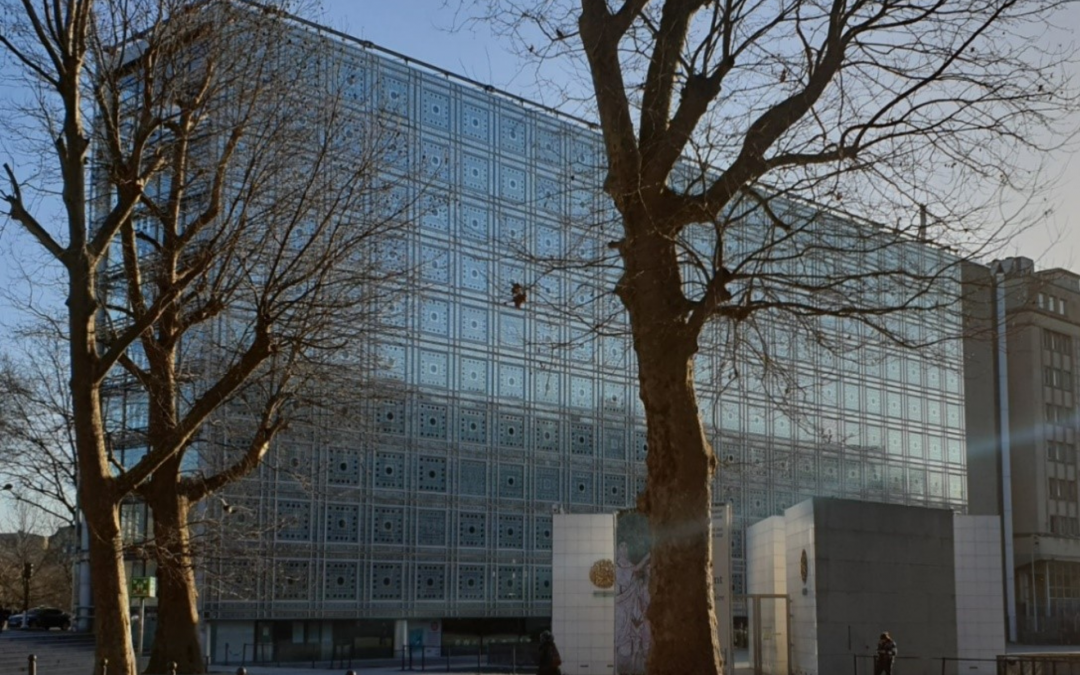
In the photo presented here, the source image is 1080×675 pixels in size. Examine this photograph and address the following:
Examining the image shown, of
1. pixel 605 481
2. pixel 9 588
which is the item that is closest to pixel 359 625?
pixel 605 481

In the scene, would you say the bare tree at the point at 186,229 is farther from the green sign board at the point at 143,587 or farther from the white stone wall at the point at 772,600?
the white stone wall at the point at 772,600

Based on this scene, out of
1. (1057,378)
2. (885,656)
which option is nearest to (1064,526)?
(1057,378)

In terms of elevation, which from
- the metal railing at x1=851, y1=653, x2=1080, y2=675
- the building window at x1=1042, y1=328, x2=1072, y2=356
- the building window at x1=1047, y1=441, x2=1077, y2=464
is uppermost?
the building window at x1=1042, y1=328, x2=1072, y2=356

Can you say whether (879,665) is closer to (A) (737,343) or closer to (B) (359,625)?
(A) (737,343)

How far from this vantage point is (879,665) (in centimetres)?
2902

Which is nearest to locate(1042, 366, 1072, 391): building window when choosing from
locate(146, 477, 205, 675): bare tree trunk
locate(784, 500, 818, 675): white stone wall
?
locate(784, 500, 818, 675): white stone wall

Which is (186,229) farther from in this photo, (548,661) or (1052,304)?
(1052,304)

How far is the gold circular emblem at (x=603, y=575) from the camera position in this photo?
1393 inches

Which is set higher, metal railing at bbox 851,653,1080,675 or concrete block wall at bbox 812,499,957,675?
concrete block wall at bbox 812,499,957,675

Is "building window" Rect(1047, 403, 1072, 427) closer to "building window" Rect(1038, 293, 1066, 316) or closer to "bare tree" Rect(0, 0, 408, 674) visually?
"building window" Rect(1038, 293, 1066, 316)

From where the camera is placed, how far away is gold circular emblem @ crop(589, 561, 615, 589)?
35.4 metres

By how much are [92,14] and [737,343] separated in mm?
10079

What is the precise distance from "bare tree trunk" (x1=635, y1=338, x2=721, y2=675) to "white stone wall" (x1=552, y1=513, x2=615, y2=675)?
2227cm

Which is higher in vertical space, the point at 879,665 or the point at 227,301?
the point at 227,301
